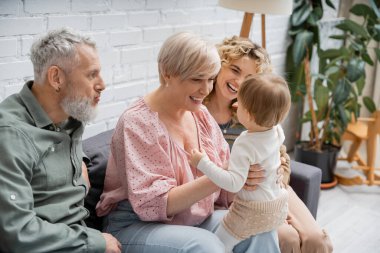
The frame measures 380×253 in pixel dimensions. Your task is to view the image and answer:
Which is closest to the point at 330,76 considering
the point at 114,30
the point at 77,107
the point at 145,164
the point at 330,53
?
the point at 330,53

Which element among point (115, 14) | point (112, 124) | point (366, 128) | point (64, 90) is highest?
point (115, 14)

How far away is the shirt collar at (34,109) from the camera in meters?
1.44

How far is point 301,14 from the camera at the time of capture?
3387 millimetres

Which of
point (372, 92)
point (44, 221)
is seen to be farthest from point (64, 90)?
point (372, 92)

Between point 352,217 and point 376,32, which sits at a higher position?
point 376,32

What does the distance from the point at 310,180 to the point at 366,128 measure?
69.4 inches

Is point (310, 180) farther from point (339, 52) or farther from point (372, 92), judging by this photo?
point (372, 92)

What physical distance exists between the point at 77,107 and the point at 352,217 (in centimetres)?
217

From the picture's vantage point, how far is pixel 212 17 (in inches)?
111

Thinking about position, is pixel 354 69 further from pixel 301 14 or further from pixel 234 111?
pixel 234 111

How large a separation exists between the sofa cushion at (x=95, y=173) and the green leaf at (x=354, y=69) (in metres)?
1.96

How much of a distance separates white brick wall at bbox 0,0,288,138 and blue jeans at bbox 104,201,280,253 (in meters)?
0.64

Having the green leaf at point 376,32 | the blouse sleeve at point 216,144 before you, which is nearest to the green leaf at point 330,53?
the green leaf at point 376,32

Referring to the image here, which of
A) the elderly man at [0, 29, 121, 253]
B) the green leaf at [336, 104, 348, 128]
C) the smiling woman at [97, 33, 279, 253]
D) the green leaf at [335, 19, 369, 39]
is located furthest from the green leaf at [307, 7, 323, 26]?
the elderly man at [0, 29, 121, 253]
